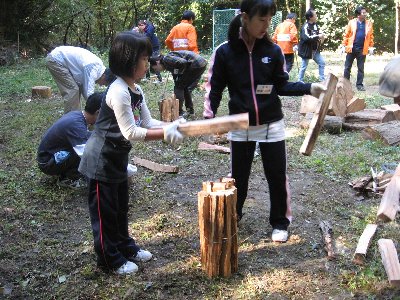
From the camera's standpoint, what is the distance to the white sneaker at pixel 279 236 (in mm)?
3789

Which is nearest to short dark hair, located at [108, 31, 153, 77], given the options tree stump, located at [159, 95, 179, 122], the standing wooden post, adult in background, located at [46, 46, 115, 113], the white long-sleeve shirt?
the standing wooden post

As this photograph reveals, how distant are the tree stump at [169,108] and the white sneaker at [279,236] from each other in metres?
4.05

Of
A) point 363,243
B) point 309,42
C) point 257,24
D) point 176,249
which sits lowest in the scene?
point 176,249

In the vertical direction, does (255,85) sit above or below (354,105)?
above

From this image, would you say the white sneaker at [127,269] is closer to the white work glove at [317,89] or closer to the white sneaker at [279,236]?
the white sneaker at [279,236]

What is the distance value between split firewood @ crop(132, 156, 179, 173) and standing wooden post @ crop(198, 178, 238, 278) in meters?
2.32

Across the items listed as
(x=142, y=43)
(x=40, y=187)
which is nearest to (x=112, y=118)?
(x=142, y=43)

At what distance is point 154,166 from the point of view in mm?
5715

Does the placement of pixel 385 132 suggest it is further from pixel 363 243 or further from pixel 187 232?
pixel 187 232

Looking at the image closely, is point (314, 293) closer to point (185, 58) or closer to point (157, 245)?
point (157, 245)

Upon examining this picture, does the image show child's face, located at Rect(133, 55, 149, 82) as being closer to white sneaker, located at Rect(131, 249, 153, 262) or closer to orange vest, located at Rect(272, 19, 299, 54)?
white sneaker, located at Rect(131, 249, 153, 262)

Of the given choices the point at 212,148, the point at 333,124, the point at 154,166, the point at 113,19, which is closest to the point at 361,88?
the point at 333,124

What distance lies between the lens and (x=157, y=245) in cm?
383

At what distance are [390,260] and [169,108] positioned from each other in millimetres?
4906
